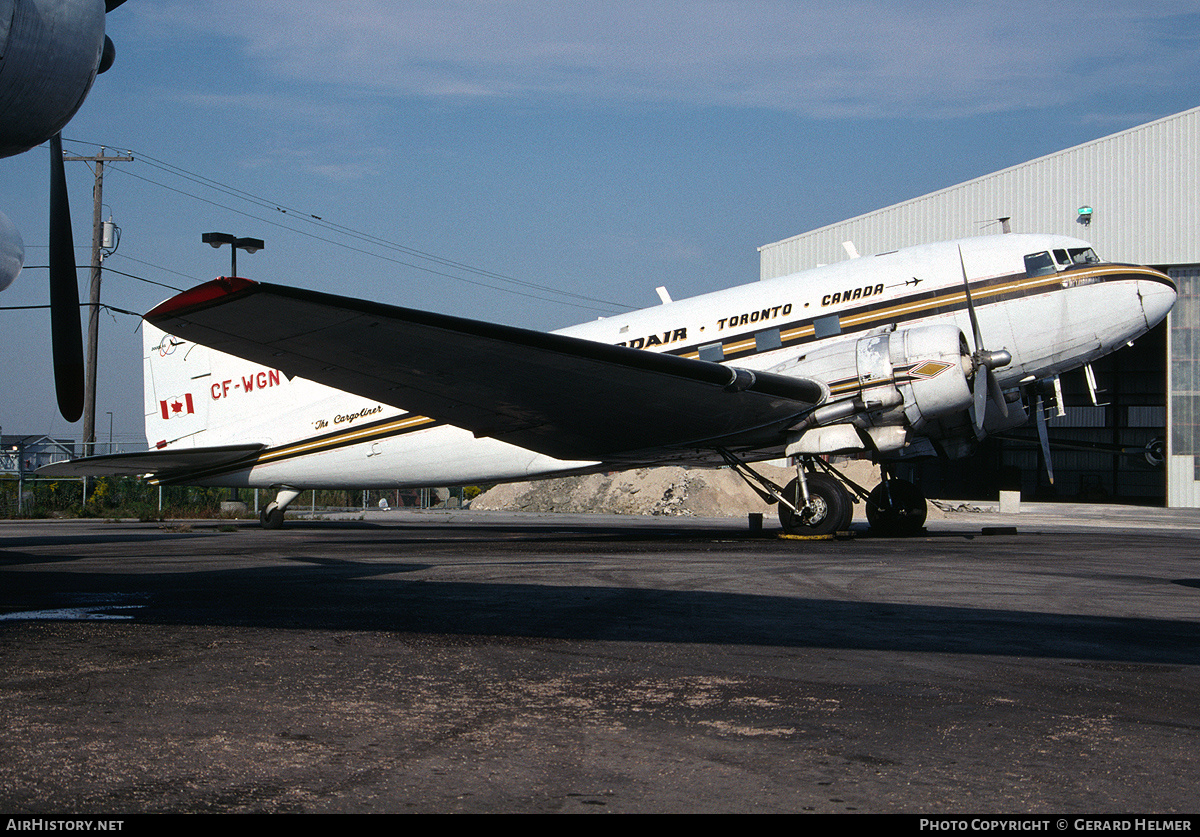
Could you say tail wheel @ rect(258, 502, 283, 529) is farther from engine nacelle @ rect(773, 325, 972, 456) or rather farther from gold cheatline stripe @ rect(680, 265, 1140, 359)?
gold cheatline stripe @ rect(680, 265, 1140, 359)

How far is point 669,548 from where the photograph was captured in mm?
13633

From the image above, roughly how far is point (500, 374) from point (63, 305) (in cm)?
554

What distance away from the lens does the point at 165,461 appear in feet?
62.5

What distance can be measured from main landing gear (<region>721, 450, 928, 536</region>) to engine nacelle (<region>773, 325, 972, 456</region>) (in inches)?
23.7

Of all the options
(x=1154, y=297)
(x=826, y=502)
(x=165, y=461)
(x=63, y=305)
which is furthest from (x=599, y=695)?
(x=165, y=461)

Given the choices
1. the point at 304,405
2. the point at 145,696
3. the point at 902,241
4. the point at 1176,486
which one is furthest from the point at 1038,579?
the point at 902,241

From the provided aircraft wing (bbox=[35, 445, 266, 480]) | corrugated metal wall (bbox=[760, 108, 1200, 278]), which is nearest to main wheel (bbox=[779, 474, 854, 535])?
aircraft wing (bbox=[35, 445, 266, 480])

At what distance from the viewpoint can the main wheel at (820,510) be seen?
1531 cm

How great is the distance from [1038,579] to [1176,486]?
108 feet

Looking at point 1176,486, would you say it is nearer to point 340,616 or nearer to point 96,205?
point 340,616

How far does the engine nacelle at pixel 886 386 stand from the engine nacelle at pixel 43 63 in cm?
1146

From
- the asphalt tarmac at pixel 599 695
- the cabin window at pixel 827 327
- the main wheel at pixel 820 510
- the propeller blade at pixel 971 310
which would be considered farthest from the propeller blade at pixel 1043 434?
the asphalt tarmac at pixel 599 695

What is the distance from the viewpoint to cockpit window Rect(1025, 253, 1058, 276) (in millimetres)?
15641

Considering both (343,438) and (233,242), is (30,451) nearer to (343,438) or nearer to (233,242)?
(233,242)
